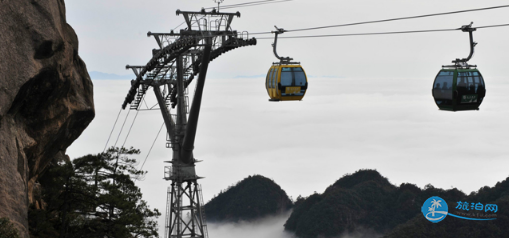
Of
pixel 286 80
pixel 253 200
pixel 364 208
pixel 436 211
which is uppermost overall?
pixel 253 200

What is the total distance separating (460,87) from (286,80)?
6344 millimetres

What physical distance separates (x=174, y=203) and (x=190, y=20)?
33.1ft

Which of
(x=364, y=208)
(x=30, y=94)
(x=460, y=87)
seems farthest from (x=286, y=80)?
(x=364, y=208)

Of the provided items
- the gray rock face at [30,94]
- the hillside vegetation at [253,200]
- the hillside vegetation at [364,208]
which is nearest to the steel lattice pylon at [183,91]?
the gray rock face at [30,94]

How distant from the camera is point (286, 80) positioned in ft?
70.3

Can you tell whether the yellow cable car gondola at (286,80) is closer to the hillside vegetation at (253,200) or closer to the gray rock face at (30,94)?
the gray rock face at (30,94)

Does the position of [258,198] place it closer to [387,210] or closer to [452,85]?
[387,210]

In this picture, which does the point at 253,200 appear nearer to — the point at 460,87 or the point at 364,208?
the point at 364,208

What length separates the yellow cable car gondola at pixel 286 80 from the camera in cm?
2142

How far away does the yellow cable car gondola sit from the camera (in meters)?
21.4

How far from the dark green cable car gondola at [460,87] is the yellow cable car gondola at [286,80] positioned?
524cm

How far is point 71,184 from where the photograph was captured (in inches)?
1069

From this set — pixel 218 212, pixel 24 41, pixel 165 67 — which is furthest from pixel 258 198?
pixel 24 41

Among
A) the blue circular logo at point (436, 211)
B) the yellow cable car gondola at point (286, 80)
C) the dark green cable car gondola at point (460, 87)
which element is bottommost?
the blue circular logo at point (436, 211)
